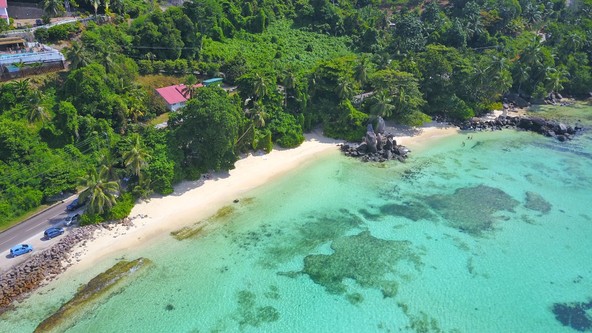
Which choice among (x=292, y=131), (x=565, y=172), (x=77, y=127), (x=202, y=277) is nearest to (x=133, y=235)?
(x=202, y=277)

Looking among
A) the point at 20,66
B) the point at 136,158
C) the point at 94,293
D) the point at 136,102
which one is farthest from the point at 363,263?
the point at 20,66

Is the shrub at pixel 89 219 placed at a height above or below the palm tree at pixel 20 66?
below

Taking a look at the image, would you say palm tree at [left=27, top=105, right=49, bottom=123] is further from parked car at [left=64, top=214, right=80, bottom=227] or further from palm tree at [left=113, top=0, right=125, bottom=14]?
palm tree at [left=113, top=0, right=125, bottom=14]

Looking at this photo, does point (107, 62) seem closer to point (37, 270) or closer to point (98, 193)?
point (98, 193)

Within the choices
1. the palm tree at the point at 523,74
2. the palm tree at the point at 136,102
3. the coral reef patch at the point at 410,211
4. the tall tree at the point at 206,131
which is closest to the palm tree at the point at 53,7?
the palm tree at the point at 136,102

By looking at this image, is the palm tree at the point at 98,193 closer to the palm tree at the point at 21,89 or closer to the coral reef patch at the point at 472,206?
the palm tree at the point at 21,89

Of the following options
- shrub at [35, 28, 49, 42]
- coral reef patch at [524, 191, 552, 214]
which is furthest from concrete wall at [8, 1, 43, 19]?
coral reef patch at [524, 191, 552, 214]

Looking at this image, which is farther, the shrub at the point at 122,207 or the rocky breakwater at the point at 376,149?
the rocky breakwater at the point at 376,149
